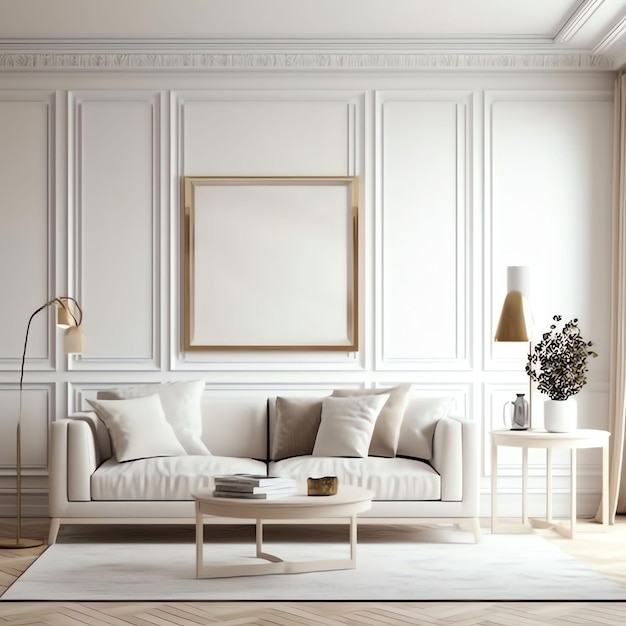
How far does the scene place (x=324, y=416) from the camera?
550 cm

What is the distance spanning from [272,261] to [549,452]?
2116 millimetres

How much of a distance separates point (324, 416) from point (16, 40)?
10.2 ft

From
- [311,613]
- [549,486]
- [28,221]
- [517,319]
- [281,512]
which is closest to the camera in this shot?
[311,613]

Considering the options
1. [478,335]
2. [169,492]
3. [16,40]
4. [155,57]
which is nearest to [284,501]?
[169,492]

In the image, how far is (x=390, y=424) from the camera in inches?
215

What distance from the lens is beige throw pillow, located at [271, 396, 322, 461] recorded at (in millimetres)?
5543

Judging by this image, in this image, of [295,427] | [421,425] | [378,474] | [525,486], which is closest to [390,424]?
[421,425]

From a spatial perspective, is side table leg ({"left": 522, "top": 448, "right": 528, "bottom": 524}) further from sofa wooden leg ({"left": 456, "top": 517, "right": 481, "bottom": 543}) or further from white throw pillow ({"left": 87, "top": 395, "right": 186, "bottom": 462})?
white throw pillow ({"left": 87, "top": 395, "right": 186, "bottom": 462})

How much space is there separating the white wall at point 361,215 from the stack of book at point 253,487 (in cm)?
171

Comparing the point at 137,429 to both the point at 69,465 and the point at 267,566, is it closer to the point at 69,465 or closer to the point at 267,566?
the point at 69,465

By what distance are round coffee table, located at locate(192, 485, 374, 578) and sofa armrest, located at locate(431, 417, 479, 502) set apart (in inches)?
27.9

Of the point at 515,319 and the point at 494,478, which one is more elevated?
the point at 515,319

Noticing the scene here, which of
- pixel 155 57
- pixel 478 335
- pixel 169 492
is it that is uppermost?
pixel 155 57

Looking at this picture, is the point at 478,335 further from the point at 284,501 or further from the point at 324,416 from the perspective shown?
the point at 284,501
